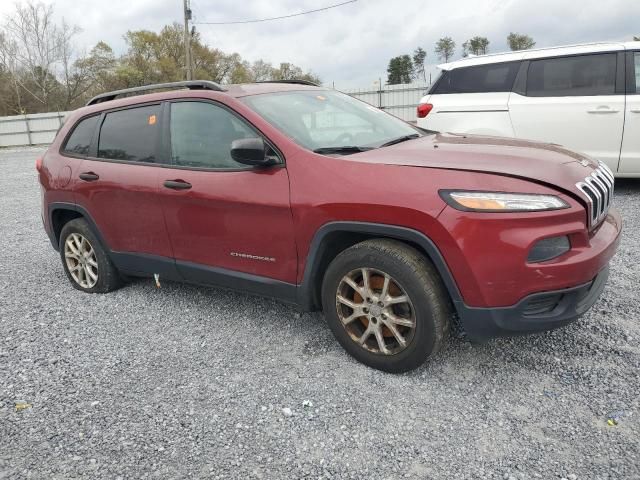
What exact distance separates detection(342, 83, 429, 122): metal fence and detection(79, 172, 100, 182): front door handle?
13.9 meters

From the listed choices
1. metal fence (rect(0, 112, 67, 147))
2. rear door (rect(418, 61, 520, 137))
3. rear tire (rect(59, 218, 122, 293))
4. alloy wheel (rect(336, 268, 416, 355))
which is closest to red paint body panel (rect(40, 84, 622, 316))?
alloy wheel (rect(336, 268, 416, 355))

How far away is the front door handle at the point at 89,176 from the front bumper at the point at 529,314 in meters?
3.08

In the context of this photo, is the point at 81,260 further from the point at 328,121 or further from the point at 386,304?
the point at 386,304

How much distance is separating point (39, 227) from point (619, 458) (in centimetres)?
780

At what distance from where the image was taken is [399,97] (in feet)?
58.7

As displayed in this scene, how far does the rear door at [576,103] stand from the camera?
20.6 ft

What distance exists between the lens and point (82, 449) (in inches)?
97.5

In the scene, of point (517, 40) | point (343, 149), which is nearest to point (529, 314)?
point (343, 149)

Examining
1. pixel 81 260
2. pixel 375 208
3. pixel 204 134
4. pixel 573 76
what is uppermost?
pixel 573 76

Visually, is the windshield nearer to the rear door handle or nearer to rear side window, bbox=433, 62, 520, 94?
rear side window, bbox=433, 62, 520, 94

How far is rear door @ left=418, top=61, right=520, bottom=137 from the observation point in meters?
6.73

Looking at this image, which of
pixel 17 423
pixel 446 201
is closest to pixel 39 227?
pixel 17 423

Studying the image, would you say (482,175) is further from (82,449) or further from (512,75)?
(512,75)

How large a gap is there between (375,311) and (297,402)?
0.64m
